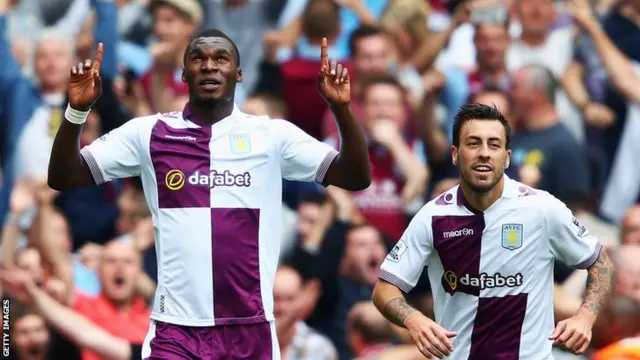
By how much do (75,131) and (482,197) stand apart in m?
2.09

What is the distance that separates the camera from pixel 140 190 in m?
11.1

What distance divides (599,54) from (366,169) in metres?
5.63

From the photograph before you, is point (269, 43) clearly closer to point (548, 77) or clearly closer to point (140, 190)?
point (140, 190)

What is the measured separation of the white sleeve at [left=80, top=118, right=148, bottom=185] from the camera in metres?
6.60

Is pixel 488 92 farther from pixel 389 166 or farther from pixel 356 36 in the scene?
pixel 356 36

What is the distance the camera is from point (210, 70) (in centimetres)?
655

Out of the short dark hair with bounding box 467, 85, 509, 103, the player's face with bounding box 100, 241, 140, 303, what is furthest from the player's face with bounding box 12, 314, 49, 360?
the short dark hair with bounding box 467, 85, 509, 103

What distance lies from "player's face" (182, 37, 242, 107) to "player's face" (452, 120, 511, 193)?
4.06 feet

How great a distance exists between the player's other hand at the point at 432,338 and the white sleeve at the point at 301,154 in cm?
96

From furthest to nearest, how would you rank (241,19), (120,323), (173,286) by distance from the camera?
(241,19) → (120,323) → (173,286)

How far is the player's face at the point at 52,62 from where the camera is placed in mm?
11047

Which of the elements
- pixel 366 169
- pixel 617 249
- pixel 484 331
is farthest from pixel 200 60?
pixel 617 249

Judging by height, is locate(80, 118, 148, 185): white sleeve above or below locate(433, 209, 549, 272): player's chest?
above

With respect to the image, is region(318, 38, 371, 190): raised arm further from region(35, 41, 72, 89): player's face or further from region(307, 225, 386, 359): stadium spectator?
region(35, 41, 72, 89): player's face
